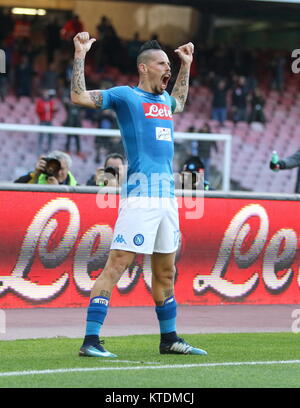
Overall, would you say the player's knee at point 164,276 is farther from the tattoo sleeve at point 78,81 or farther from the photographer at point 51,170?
the photographer at point 51,170

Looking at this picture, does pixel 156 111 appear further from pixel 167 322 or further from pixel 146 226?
pixel 167 322

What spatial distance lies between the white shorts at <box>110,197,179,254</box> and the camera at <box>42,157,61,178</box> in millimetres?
4775

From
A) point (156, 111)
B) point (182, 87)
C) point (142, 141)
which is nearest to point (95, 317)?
point (142, 141)

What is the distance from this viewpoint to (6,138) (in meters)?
17.7

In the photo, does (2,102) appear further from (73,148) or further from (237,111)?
(73,148)

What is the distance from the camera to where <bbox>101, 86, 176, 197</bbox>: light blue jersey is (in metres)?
7.40

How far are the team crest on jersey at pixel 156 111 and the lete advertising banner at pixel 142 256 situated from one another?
11.6 feet

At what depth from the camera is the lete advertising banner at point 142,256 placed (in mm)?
10664

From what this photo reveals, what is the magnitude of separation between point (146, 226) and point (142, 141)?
639 millimetres

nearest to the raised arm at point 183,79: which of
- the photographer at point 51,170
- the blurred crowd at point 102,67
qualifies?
the photographer at point 51,170

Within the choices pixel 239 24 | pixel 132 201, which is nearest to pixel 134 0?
pixel 239 24

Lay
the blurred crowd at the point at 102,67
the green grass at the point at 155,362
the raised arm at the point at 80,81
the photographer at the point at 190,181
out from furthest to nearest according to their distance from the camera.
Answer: the blurred crowd at the point at 102,67, the photographer at the point at 190,181, the raised arm at the point at 80,81, the green grass at the point at 155,362

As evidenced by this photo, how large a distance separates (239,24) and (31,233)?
31143 mm

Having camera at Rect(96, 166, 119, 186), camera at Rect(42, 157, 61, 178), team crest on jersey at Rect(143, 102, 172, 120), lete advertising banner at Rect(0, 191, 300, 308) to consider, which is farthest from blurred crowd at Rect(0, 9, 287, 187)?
team crest on jersey at Rect(143, 102, 172, 120)
